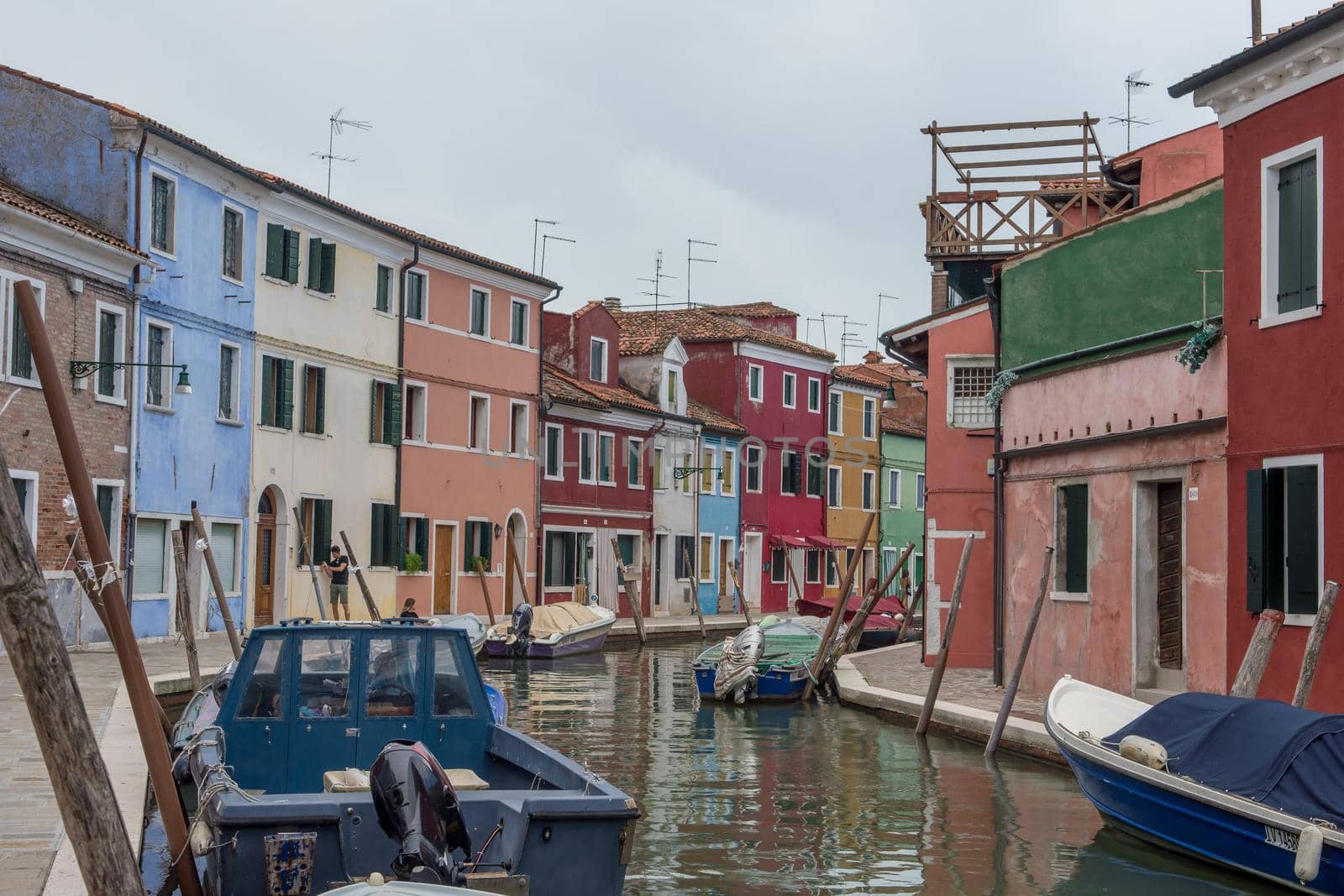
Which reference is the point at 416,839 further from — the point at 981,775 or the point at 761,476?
the point at 761,476

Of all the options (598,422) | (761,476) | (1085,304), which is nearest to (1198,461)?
(1085,304)

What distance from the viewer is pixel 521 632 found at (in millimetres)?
31156

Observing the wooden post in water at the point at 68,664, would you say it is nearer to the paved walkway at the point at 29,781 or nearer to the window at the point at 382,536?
the paved walkway at the point at 29,781

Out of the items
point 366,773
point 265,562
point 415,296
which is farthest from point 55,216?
point 366,773

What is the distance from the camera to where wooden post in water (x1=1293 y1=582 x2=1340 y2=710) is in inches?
480

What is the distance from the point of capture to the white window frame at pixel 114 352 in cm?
2423

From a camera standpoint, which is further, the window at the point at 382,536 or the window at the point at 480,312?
the window at the point at 480,312

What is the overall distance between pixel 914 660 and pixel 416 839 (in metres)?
20.5

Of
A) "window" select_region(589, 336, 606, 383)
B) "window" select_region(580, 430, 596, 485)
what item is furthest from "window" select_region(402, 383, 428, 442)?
"window" select_region(589, 336, 606, 383)

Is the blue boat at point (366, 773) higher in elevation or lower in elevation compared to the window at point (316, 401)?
lower

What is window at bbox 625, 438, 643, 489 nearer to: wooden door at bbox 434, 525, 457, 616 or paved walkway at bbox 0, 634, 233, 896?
wooden door at bbox 434, 525, 457, 616

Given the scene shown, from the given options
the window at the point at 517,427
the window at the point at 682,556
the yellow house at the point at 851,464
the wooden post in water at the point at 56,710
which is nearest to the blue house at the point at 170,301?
the window at the point at 517,427

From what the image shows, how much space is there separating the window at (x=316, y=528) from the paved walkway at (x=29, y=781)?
8.93 meters

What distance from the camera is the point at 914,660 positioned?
27.4m
